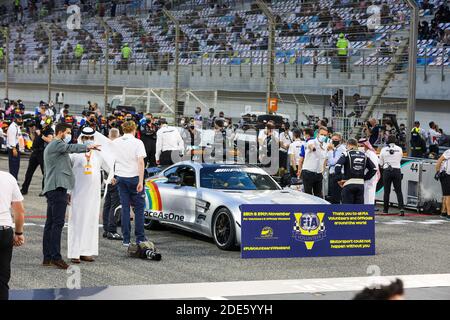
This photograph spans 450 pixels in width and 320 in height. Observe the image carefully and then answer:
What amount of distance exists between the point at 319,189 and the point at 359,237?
13.6 ft

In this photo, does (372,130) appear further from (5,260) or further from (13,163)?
(5,260)

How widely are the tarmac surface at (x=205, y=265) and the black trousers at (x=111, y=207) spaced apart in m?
0.24

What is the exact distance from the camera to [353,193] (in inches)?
555

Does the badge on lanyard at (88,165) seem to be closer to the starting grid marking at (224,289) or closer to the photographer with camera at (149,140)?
the starting grid marking at (224,289)

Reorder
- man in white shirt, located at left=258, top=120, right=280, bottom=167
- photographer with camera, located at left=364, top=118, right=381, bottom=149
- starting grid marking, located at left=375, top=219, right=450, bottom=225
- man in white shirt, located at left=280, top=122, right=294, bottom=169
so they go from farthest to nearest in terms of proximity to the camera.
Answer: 1. photographer with camera, located at left=364, top=118, right=381, bottom=149
2. man in white shirt, located at left=280, top=122, right=294, bottom=169
3. man in white shirt, located at left=258, top=120, right=280, bottom=167
4. starting grid marking, located at left=375, top=219, right=450, bottom=225

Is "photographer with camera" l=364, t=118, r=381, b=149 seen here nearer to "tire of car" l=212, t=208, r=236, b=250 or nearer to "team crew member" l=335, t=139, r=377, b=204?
"team crew member" l=335, t=139, r=377, b=204

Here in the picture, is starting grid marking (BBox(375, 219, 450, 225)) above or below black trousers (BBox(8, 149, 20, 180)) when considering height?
below

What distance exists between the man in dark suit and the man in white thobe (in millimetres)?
274

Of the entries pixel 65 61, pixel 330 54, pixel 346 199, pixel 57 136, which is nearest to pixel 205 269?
pixel 57 136

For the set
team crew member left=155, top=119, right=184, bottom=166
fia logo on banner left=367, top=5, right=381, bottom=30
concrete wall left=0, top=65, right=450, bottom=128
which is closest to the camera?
team crew member left=155, top=119, right=184, bottom=166

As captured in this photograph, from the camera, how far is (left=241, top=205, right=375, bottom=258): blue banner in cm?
1122

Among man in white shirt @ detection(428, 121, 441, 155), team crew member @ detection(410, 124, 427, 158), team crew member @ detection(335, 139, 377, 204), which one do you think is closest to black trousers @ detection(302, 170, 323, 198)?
team crew member @ detection(335, 139, 377, 204)

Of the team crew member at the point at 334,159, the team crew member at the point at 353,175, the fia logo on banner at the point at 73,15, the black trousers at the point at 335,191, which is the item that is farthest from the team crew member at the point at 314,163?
the fia logo on banner at the point at 73,15

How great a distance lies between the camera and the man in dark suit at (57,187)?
32.7ft
